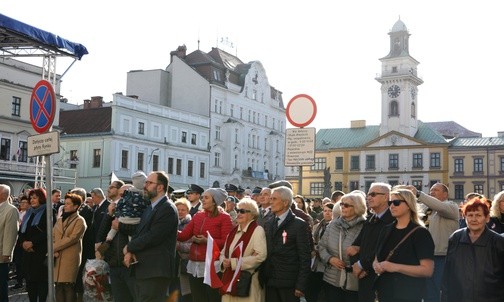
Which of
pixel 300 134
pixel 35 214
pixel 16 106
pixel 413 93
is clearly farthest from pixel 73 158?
pixel 413 93

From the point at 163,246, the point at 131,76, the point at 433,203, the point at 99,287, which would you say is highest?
the point at 131,76

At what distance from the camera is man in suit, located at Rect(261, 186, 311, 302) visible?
8.02m

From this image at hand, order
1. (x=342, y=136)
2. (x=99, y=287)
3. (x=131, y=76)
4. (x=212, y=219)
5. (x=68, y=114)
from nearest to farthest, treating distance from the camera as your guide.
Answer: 1. (x=99, y=287)
2. (x=212, y=219)
3. (x=68, y=114)
4. (x=131, y=76)
5. (x=342, y=136)

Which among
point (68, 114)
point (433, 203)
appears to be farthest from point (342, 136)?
point (433, 203)

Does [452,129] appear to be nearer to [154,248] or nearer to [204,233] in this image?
[204,233]

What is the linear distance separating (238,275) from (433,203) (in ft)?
10.1

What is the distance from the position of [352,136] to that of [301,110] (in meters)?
87.3

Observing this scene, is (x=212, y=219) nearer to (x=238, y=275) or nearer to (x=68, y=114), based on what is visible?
(x=238, y=275)

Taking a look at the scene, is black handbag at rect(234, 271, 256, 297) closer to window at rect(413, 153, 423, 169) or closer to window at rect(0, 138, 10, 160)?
window at rect(0, 138, 10, 160)

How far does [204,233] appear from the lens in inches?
367

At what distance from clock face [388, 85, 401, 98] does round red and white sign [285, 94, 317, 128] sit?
84.0 meters

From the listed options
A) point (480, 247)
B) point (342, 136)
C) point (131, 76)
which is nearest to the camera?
point (480, 247)

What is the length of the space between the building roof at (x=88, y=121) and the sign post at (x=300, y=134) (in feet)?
154

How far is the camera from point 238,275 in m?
8.02
